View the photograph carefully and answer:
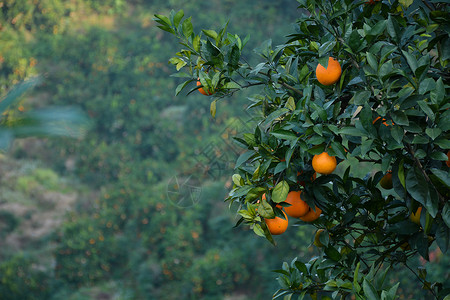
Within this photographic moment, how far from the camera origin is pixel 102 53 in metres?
4.12

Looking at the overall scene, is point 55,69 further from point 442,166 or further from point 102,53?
point 442,166

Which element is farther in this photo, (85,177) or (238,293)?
(85,177)

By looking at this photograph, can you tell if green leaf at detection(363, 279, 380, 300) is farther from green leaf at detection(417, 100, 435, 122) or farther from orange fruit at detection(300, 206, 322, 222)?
green leaf at detection(417, 100, 435, 122)

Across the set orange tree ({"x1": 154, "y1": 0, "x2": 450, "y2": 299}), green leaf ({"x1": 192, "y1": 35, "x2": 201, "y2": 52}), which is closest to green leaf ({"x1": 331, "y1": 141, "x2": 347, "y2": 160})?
orange tree ({"x1": 154, "y1": 0, "x2": 450, "y2": 299})

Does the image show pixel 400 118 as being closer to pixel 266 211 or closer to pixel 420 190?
pixel 420 190

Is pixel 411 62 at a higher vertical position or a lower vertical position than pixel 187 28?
lower

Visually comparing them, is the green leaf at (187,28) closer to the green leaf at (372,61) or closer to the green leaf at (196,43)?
the green leaf at (196,43)

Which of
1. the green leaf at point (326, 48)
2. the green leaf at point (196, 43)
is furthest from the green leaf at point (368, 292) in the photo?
the green leaf at point (196, 43)

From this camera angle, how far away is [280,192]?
731mm

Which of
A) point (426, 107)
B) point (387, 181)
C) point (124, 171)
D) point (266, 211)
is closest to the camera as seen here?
point (426, 107)

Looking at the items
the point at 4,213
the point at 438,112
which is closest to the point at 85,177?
the point at 4,213

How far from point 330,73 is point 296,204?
21 centimetres

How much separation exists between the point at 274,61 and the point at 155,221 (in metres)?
2.70

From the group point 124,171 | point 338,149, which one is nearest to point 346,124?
point 338,149
